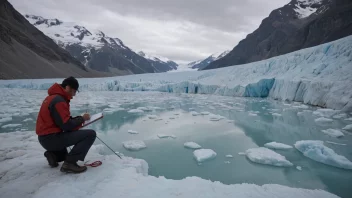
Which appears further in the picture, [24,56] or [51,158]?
[24,56]

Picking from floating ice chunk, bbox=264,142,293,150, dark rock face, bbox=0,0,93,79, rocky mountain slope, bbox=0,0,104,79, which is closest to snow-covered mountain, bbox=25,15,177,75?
dark rock face, bbox=0,0,93,79

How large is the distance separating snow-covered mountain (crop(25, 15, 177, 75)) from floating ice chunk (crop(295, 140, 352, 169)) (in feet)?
404

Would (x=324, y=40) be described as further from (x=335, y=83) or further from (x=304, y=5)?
(x=335, y=83)

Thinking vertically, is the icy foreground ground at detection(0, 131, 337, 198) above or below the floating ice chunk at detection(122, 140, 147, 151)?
above

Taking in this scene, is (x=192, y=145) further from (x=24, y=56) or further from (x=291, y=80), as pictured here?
(x=24, y=56)

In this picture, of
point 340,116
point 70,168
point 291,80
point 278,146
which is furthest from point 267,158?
point 291,80

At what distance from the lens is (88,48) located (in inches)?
5443

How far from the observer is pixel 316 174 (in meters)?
2.87

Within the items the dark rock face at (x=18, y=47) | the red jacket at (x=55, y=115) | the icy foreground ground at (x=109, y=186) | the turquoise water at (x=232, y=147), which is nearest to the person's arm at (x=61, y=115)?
the red jacket at (x=55, y=115)

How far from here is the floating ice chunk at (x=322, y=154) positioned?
3.07 meters

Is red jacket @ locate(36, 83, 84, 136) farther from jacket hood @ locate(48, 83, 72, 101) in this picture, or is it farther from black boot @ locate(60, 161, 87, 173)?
black boot @ locate(60, 161, 87, 173)

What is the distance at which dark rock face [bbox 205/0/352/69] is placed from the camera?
189 ft

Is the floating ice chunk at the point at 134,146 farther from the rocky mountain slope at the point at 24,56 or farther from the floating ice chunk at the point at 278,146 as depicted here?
the rocky mountain slope at the point at 24,56

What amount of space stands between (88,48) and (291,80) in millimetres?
144200
